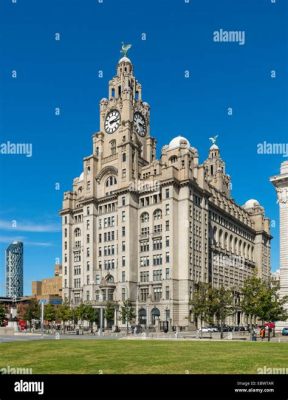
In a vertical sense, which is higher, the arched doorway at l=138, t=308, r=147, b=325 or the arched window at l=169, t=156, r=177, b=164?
the arched window at l=169, t=156, r=177, b=164

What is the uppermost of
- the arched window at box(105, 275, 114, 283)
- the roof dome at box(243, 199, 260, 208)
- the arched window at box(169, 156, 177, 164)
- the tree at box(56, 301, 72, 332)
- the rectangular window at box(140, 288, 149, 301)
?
the arched window at box(169, 156, 177, 164)

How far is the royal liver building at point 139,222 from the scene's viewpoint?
102688 mm

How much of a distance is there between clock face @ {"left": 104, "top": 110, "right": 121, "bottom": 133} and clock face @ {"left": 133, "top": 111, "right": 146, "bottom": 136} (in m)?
3.80

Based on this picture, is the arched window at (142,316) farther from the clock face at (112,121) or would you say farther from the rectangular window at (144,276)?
the clock face at (112,121)

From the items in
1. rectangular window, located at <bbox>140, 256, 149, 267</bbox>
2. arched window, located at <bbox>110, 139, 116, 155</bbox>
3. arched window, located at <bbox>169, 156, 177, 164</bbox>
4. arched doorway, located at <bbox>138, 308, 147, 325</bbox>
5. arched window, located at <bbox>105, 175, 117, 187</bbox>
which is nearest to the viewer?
arched doorway, located at <bbox>138, 308, 147, 325</bbox>

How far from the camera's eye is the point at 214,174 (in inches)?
5472

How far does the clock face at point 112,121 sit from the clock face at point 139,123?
12.5ft

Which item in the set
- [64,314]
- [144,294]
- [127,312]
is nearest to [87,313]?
[64,314]

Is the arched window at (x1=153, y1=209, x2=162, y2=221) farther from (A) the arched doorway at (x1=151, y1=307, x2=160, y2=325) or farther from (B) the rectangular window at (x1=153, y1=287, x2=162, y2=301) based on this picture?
(A) the arched doorway at (x1=151, y1=307, x2=160, y2=325)

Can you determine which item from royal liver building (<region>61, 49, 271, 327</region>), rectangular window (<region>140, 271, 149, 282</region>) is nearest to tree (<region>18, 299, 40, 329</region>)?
royal liver building (<region>61, 49, 271, 327</region>)

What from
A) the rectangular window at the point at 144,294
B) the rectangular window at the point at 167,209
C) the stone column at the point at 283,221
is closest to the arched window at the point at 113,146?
the rectangular window at the point at 167,209

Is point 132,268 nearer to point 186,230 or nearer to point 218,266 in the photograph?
point 186,230

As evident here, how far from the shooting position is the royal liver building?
103 m
